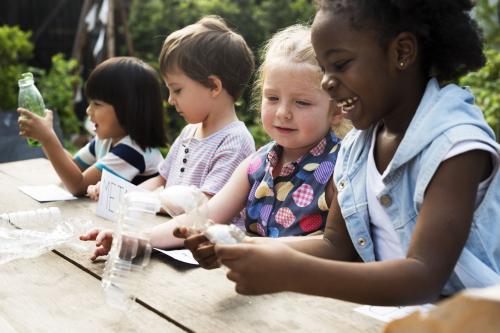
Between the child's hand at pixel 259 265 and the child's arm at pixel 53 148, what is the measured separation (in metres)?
1.64

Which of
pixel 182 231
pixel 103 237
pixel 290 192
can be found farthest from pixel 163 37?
pixel 182 231

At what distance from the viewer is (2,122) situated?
3.63m

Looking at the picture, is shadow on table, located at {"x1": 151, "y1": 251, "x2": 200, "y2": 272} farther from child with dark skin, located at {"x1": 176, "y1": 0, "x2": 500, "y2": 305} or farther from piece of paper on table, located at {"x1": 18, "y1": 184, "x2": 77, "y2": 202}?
piece of paper on table, located at {"x1": 18, "y1": 184, "x2": 77, "y2": 202}

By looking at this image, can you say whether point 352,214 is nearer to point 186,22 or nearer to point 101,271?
point 101,271

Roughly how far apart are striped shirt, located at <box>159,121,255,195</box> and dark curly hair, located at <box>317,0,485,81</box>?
0.99m

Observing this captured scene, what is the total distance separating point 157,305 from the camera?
1.37m

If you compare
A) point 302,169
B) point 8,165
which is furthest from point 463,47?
point 8,165

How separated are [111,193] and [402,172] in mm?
1120

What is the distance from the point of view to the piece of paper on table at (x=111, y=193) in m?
2.13

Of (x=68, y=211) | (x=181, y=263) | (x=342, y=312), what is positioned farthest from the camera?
(x=68, y=211)

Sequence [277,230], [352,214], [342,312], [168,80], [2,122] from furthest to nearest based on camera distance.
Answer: [2,122], [168,80], [277,230], [352,214], [342,312]

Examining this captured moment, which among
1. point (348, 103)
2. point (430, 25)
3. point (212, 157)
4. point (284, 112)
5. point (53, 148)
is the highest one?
point (430, 25)

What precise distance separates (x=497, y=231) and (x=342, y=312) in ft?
1.31

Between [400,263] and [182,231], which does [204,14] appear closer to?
[182,231]
